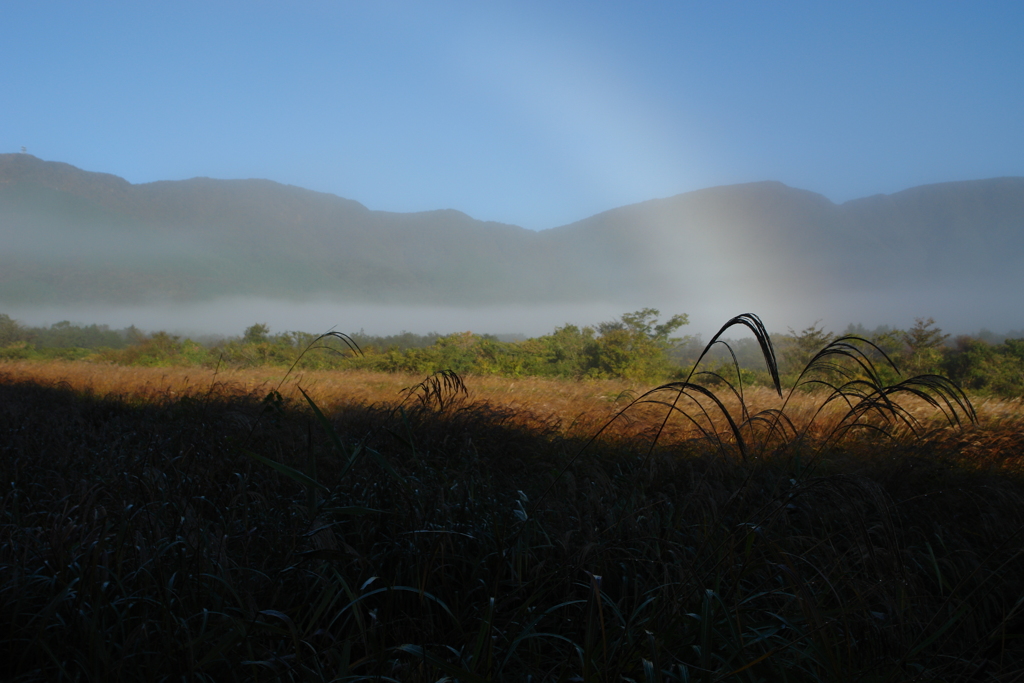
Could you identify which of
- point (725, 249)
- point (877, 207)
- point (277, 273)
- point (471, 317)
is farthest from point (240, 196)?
point (877, 207)

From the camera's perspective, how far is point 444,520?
2148mm

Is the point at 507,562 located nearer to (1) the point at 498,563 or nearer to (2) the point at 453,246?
(1) the point at 498,563

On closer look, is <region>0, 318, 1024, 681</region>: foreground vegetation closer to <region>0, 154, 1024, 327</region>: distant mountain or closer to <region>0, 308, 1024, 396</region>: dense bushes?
<region>0, 308, 1024, 396</region>: dense bushes

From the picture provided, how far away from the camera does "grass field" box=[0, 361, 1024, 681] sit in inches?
51.0

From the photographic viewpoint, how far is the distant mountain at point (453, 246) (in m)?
104

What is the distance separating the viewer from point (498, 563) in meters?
1.58

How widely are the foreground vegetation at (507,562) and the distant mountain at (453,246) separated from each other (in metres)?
94.6

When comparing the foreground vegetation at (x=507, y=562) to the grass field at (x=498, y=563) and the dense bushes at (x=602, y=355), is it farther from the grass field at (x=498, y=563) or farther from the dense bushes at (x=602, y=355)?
the dense bushes at (x=602, y=355)

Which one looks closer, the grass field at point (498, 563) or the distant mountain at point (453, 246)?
the grass field at point (498, 563)

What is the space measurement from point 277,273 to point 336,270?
17740 millimetres

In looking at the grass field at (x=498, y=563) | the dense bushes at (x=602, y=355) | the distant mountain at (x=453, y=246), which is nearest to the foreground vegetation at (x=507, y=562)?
the grass field at (x=498, y=563)

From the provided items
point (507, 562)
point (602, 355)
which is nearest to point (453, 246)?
point (602, 355)

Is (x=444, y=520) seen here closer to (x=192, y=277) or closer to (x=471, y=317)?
(x=471, y=317)

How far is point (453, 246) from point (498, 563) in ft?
528
